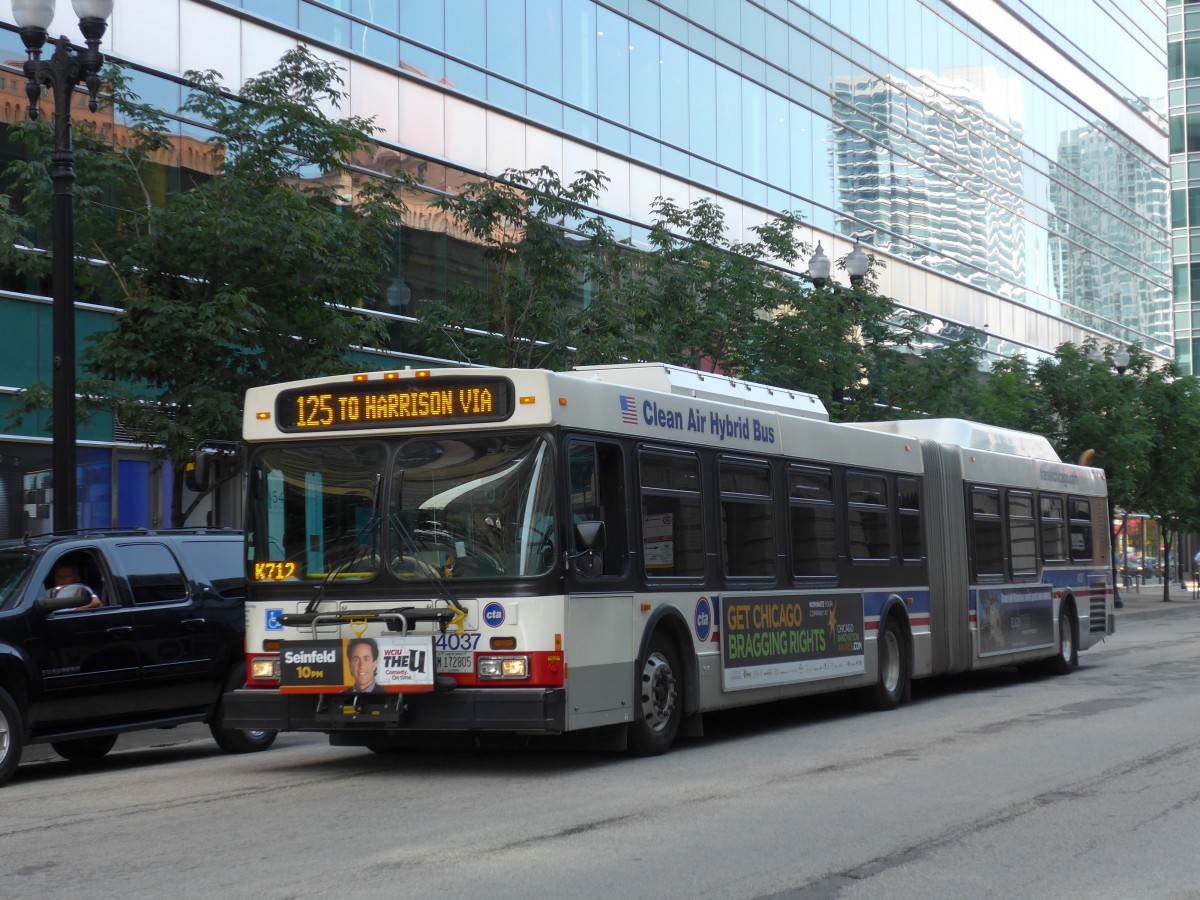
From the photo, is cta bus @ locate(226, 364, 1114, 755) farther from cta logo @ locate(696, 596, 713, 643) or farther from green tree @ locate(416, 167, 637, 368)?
green tree @ locate(416, 167, 637, 368)

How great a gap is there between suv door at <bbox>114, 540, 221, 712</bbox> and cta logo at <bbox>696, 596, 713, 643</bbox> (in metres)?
4.14

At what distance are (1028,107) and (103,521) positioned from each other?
4228 cm

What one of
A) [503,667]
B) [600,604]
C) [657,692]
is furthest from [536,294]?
[503,667]

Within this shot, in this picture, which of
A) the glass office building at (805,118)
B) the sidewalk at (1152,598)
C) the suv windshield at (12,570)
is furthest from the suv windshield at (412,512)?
the sidewalk at (1152,598)

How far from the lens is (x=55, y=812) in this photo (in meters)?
10.4

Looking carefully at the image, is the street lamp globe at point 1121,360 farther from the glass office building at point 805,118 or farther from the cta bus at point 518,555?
the cta bus at point 518,555

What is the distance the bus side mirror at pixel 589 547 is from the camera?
37.2 ft

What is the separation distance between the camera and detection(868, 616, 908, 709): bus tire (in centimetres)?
1711

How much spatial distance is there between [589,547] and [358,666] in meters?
1.81

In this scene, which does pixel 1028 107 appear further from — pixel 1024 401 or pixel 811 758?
pixel 811 758

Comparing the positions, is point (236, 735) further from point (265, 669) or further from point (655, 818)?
point (655, 818)

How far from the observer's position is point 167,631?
44.5 feet

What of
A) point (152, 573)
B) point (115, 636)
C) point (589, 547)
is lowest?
point (115, 636)

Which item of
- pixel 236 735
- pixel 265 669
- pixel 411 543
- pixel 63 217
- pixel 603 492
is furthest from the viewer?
pixel 63 217
